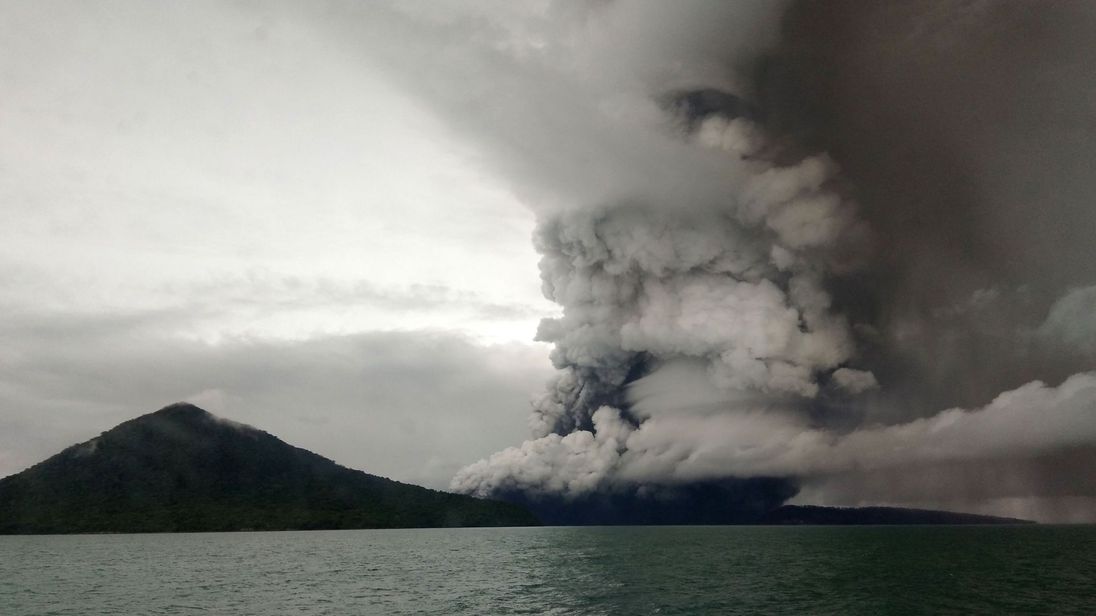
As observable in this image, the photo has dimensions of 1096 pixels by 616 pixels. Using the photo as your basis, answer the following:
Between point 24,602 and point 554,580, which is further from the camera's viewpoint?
point 554,580

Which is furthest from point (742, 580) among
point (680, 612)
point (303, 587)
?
point (303, 587)

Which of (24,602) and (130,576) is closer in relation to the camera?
(24,602)

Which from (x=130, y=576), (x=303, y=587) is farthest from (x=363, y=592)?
(x=130, y=576)

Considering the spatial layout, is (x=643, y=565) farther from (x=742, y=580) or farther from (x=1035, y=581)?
(x=1035, y=581)


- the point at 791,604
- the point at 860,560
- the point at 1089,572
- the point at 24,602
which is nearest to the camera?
the point at 791,604

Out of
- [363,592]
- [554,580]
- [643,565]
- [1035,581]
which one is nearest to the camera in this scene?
[363,592]

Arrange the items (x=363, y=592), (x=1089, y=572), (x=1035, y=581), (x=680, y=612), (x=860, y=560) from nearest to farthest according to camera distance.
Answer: (x=680, y=612), (x=363, y=592), (x=1035, y=581), (x=1089, y=572), (x=860, y=560)

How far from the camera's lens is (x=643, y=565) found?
132 meters

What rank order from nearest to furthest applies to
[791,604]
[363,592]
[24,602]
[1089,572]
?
[791,604] < [24,602] < [363,592] < [1089,572]

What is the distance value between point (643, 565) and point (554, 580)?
3425 centimetres

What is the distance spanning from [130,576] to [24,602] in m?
33.1

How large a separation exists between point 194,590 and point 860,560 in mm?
122209

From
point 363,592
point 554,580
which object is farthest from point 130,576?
point 554,580

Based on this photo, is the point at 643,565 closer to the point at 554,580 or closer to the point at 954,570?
the point at 554,580
